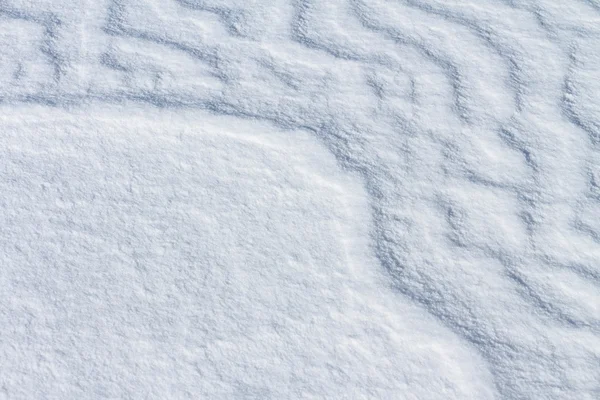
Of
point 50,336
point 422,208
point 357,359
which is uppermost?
point 422,208

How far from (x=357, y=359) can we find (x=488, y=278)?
321 millimetres

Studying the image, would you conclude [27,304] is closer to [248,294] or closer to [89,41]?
[248,294]

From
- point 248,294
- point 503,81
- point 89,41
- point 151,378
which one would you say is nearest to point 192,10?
point 89,41

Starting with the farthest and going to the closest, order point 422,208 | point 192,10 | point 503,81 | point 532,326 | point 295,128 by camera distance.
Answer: point 192,10
point 503,81
point 295,128
point 422,208
point 532,326

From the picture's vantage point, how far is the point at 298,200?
1992mm

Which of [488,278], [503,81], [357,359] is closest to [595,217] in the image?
[488,278]

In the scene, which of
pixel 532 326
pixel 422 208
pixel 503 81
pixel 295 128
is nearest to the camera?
pixel 532 326

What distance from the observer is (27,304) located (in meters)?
1.75

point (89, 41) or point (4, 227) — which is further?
point (89, 41)

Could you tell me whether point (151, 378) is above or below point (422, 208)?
below

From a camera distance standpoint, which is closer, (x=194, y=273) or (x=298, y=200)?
(x=194, y=273)

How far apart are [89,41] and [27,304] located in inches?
33.0

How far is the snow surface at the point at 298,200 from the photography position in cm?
170

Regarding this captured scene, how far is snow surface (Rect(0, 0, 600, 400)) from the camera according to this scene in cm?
170
